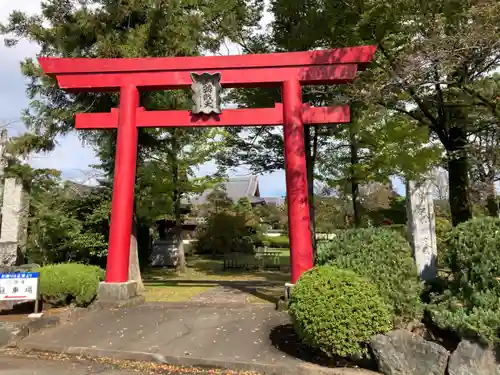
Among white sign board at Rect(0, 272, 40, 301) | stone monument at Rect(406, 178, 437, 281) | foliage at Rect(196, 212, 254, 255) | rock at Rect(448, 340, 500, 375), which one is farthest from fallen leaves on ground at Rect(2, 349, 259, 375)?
foliage at Rect(196, 212, 254, 255)

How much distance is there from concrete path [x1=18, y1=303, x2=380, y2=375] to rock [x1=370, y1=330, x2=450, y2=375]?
0.40m

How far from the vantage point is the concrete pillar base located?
27.9 feet

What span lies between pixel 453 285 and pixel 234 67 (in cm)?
640

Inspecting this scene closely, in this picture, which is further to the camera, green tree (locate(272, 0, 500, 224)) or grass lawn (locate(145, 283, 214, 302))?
grass lawn (locate(145, 283, 214, 302))

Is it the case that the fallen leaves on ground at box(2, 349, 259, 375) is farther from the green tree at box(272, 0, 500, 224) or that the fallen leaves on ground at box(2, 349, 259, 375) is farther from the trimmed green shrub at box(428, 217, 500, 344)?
the green tree at box(272, 0, 500, 224)

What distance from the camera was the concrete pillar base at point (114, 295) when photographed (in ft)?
27.9

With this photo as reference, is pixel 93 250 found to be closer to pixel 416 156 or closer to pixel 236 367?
pixel 236 367

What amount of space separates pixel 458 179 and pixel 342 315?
707 centimetres

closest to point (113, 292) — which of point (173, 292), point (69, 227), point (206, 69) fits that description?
point (173, 292)

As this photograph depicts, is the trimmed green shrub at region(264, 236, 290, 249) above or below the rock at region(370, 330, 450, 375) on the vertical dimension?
above

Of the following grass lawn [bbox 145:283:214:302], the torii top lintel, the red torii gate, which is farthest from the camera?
grass lawn [bbox 145:283:214:302]

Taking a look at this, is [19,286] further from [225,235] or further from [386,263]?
[225,235]

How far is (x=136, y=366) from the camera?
5.64 metres

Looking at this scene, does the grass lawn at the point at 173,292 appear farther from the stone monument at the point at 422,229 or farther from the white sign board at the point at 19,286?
the stone monument at the point at 422,229
